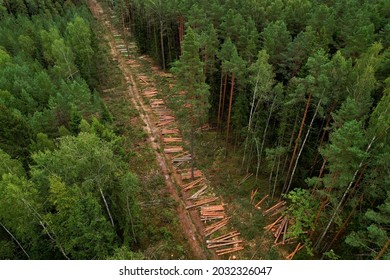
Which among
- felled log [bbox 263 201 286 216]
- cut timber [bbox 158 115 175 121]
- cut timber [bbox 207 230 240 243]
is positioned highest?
cut timber [bbox 158 115 175 121]

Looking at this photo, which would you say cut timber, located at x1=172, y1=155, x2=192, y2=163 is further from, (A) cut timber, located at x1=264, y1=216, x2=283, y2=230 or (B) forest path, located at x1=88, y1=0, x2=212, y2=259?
(A) cut timber, located at x1=264, y1=216, x2=283, y2=230

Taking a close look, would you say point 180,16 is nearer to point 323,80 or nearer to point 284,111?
point 284,111

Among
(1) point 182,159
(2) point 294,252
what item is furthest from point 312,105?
(1) point 182,159

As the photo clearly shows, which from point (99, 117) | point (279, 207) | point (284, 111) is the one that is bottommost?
point (279, 207)

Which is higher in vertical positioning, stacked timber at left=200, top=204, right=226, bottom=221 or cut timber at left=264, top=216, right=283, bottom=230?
cut timber at left=264, top=216, right=283, bottom=230

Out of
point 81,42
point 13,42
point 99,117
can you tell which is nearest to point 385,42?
point 99,117

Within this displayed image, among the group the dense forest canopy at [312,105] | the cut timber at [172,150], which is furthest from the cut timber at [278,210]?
the cut timber at [172,150]

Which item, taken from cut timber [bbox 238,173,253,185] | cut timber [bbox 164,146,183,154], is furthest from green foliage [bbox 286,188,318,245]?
cut timber [bbox 164,146,183,154]
